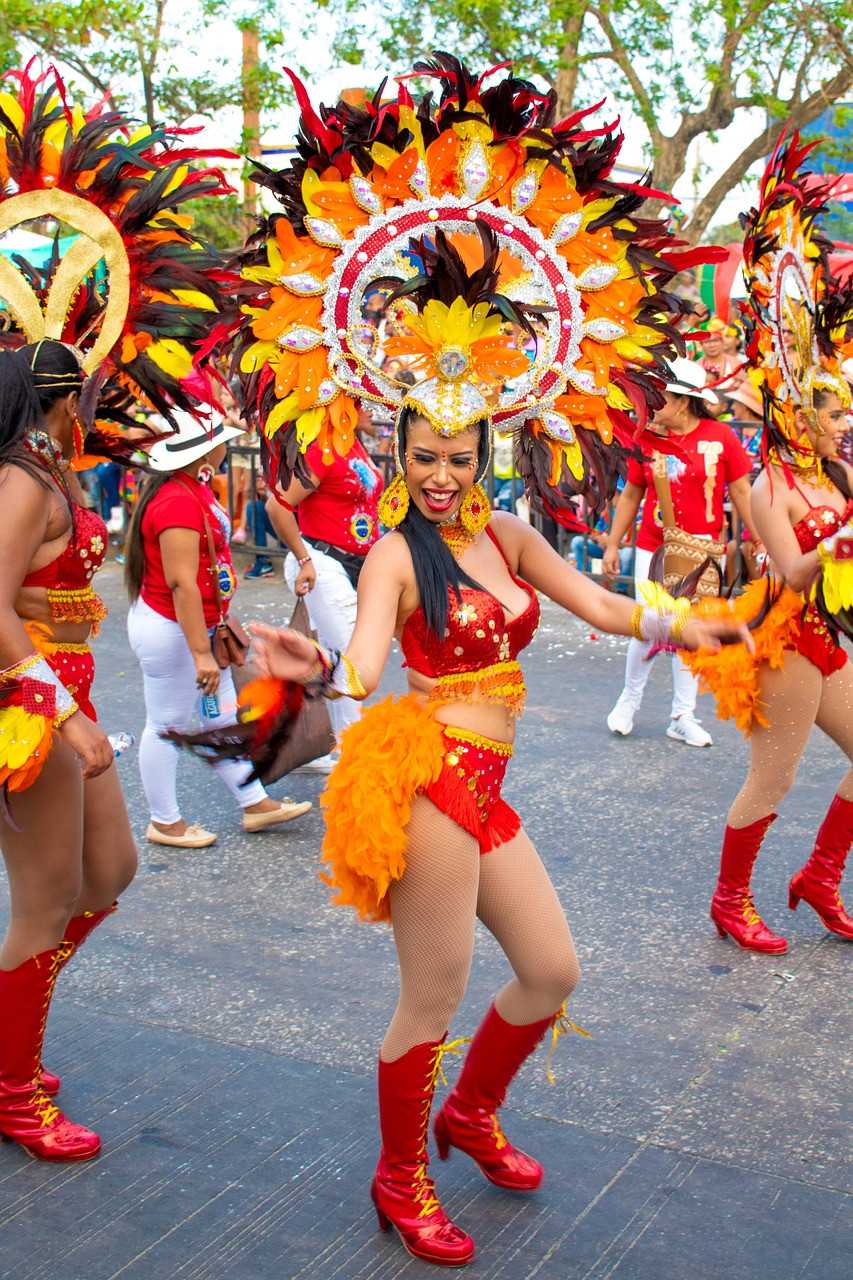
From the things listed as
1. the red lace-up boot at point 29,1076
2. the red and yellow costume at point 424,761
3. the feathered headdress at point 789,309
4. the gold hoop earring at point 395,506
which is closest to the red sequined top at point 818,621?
the feathered headdress at point 789,309

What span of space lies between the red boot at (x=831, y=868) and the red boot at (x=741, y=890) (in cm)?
20

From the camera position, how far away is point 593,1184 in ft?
10.4

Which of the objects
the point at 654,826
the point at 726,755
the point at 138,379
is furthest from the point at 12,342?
the point at 726,755

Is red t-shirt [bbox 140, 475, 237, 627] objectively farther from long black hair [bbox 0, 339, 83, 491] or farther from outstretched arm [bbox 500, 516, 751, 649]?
outstretched arm [bbox 500, 516, 751, 649]

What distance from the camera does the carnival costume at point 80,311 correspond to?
3.30m

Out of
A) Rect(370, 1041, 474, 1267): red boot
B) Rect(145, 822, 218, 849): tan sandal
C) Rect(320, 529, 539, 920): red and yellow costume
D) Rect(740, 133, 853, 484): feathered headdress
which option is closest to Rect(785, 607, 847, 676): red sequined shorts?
Rect(740, 133, 853, 484): feathered headdress

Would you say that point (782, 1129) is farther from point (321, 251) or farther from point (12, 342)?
point (12, 342)

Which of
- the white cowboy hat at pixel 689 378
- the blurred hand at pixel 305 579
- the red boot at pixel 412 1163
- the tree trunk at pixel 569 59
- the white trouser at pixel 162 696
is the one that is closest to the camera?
the red boot at pixel 412 1163

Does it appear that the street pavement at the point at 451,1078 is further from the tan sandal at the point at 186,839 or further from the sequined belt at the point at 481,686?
the sequined belt at the point at 481,686

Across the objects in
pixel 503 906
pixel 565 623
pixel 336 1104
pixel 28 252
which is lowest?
pixel 565 623

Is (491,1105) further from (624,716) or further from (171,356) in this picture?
(624,716)

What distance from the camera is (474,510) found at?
3035 mm

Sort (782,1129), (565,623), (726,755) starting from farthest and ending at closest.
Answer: (565,623) < (726,755) < (782,1129)

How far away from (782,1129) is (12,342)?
2.88 meters
